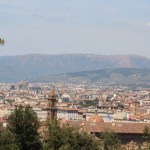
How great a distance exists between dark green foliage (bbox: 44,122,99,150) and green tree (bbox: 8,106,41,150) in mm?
1338

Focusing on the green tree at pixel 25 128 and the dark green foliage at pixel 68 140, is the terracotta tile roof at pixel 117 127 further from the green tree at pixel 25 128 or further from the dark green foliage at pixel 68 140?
the green tree at pixel 25 128

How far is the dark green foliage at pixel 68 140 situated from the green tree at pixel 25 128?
4.39 feet

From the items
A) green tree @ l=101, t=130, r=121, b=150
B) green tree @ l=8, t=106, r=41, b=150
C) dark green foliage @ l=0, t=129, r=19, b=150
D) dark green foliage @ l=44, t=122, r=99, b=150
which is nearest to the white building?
green tree @ l=101, t=130, r=121, b=150

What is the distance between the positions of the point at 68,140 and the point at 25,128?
298 centimetres

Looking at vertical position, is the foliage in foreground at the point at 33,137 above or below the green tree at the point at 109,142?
above

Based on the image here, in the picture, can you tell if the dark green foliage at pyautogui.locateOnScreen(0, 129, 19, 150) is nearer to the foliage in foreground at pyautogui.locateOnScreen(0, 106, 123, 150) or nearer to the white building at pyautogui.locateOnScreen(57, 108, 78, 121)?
the foliage in foreground at pyautogui.locateOnScreen(0, 106, 123, 150)

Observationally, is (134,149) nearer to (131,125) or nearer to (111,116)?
(131,125)

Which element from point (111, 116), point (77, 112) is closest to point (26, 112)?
point (111, 116)

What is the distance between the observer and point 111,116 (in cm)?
12075

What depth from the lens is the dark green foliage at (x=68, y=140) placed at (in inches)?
1607

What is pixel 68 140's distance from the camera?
135 feet

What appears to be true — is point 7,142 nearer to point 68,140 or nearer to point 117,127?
point 68,140

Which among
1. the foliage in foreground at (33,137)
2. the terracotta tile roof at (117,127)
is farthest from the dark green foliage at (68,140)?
the terracotta tile roof at (117,127)

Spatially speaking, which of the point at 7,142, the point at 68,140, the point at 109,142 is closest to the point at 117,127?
the point at 109,142
